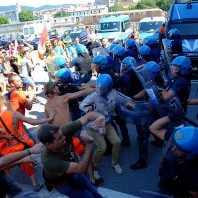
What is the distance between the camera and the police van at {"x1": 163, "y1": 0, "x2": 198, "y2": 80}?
958 centimetres

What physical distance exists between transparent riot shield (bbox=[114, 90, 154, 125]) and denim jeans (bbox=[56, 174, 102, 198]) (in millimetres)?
1437

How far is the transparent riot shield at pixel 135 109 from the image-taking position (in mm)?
4203

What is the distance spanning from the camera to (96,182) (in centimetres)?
457

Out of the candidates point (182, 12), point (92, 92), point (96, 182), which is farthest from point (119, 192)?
point (182, 12)

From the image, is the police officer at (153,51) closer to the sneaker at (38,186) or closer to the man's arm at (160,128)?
the sneaker at (38,186)

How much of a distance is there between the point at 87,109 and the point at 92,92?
35 centimetres

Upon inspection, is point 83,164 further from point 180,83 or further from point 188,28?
point 188,28

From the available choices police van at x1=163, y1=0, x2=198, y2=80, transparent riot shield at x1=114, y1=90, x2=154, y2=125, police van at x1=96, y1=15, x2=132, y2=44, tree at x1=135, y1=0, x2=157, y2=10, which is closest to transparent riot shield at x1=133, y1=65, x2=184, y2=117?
transparent riot shield at x1=114, y1=90, x2=154, y2=125

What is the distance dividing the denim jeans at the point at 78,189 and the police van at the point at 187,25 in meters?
7.08

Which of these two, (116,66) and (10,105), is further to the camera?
(116,66)

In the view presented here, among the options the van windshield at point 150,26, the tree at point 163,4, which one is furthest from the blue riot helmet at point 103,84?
the tree at point 163,4

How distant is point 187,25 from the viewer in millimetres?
10273

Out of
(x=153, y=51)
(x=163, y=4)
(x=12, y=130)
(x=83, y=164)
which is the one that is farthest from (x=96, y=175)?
(x=163, y=4)

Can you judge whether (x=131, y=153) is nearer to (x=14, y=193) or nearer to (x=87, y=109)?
(x=87, y=109)
